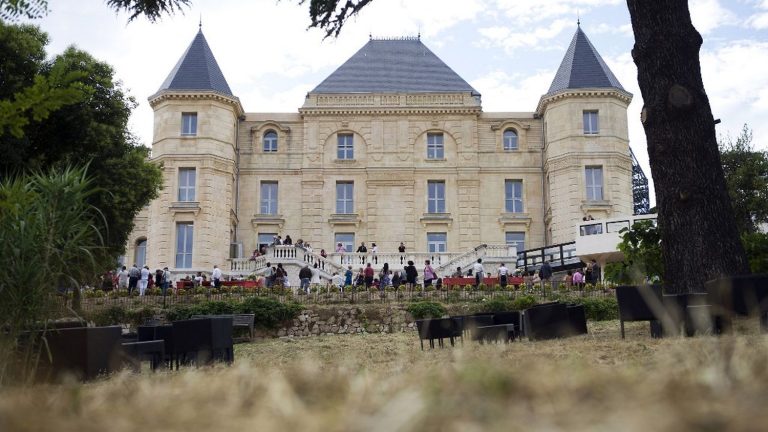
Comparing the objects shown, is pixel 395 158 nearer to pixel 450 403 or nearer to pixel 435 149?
pixel 435 149

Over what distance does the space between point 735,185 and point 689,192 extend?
26.1m

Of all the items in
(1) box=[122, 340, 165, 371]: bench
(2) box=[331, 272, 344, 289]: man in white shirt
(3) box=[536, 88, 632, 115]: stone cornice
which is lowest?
(1) box=[122, 340, 165, 371]: bench

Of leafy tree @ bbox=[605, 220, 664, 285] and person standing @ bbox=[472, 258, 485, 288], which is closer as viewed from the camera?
leafy tree @ bbox=[605, 220, 664, 285]

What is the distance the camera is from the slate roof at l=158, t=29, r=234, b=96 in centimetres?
3753

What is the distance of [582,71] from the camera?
38156mm

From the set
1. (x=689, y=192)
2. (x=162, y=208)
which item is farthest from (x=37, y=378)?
(x=162, y=208)

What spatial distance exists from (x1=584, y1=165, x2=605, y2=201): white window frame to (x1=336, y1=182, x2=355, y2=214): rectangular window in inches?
436

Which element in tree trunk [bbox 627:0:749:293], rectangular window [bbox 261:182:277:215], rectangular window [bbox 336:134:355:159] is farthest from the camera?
rectangular window [bbox 336:134:355:159]

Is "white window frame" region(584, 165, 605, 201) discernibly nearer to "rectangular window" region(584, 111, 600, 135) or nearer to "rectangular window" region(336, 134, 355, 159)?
"rectangular window" region(584, 111, 600, 135)

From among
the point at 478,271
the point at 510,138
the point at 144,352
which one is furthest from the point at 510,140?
the point at 144,352

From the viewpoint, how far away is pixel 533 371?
297 cm

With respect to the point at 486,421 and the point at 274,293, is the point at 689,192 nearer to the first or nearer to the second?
the point at 486,421

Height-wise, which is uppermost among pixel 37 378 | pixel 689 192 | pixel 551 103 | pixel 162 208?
pixel 551 103

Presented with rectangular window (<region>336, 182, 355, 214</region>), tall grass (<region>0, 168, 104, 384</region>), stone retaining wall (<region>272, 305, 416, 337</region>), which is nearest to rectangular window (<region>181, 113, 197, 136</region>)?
rectangular window (<region>336, 182, 355, 214</region>)
